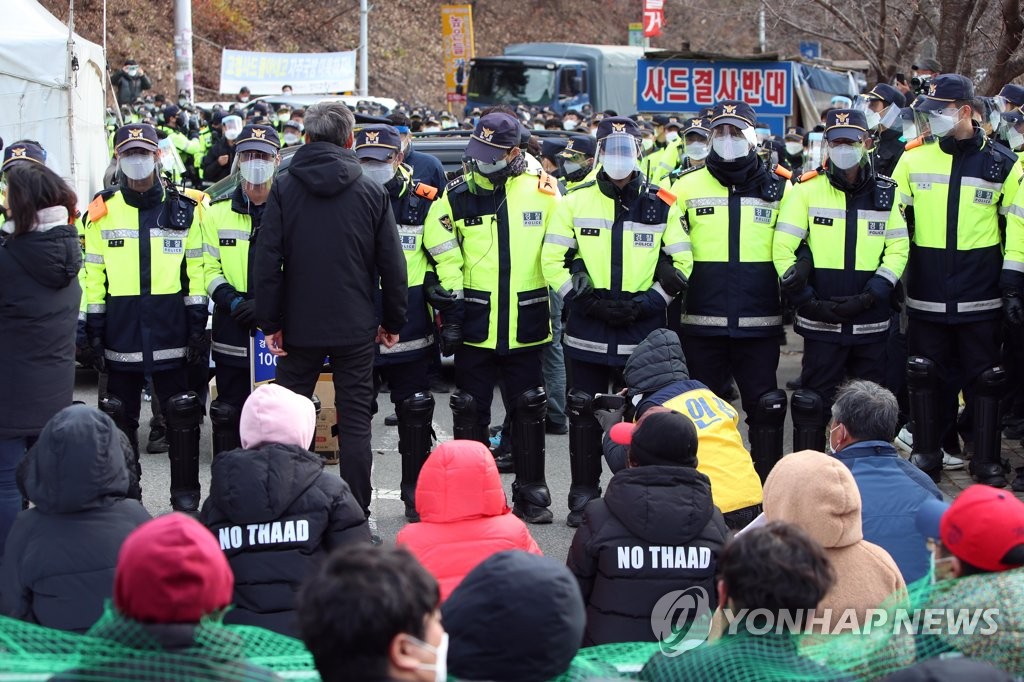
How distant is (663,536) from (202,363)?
158 inches

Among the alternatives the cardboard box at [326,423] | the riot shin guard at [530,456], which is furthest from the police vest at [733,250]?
the cardboard box at [326,423]

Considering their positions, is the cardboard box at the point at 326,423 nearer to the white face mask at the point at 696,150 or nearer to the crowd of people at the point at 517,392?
the crowd of people at the point at 517,392

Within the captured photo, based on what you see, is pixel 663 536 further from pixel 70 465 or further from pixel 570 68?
pixel 570 68

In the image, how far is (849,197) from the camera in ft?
23.5

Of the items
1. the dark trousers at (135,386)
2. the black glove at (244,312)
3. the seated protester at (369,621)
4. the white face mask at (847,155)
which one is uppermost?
the white face mask at (847,155)

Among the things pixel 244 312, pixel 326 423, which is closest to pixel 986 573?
pixel 244 312

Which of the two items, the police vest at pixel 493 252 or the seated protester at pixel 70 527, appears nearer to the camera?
the seated protester at pixel 70 527

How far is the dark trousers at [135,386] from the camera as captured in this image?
7109 millimetres

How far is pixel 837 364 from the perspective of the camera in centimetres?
725

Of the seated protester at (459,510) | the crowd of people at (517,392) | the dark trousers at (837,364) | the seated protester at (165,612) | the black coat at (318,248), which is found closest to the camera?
the seated protester at (165,612)

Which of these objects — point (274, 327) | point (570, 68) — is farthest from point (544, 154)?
point (570, 68)

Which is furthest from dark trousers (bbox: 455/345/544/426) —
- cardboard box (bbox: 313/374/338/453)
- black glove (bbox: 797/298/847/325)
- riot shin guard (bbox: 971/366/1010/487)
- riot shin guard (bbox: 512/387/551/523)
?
→ riot shin guard (bbox: 971/366/1010/487)

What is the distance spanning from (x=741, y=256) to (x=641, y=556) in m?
3.41

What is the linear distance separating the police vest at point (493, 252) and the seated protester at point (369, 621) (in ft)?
14.5
